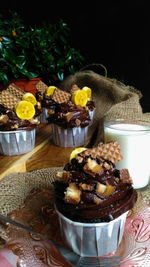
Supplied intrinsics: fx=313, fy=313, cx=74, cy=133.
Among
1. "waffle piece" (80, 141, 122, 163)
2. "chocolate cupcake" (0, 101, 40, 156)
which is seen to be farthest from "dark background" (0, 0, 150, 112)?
"waffle piece" (80, 141, 122, 163)

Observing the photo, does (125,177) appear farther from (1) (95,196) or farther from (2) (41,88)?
(2) (41,88)

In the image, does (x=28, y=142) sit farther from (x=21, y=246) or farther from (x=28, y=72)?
(x=21, y=246)

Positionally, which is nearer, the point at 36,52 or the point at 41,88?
the point at 41,88

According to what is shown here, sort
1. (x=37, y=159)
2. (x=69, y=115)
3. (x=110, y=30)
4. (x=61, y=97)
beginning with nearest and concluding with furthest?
1. (x=37, y=159)
2. (x=69, y=115)
3. (x=61, y=97)
4. (x=110, y=30)

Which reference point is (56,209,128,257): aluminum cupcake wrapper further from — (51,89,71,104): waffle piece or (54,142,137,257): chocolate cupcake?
(51,89,71,104): waffle piece

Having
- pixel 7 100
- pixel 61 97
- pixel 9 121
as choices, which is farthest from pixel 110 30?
pixel 9 121

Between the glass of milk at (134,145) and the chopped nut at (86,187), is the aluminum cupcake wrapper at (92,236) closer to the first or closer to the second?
the chopped nut at (86,187)

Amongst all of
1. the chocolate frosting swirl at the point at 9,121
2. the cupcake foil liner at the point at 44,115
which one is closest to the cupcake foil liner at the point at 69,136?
the chocolate frosting swirl at the point at 9,121
